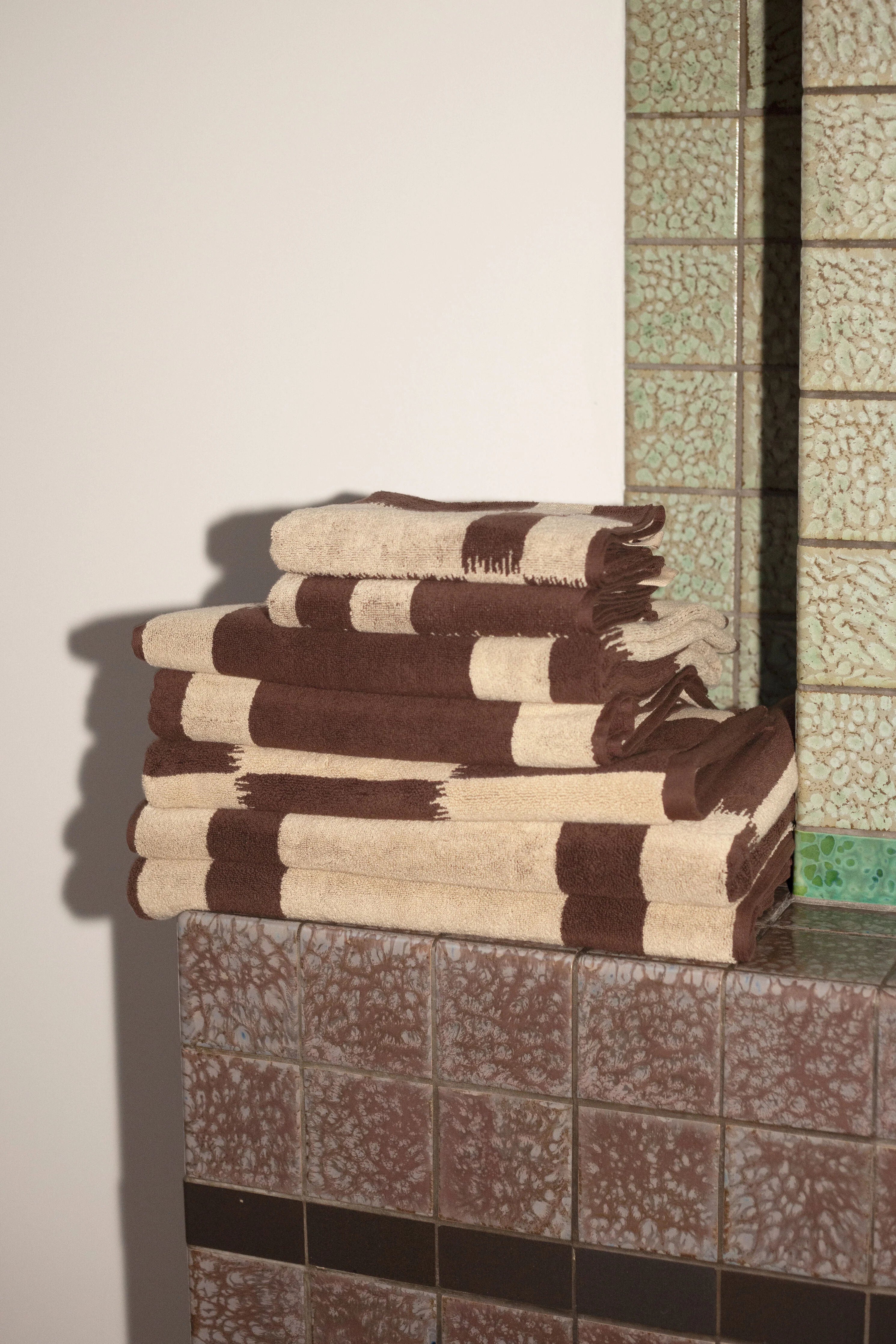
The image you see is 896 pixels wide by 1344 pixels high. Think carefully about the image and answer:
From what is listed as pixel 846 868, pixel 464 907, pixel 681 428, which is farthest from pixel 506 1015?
pixel 681 428

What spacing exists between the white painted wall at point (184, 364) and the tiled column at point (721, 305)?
0.03 meters

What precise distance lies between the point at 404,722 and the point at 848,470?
351 millimetres

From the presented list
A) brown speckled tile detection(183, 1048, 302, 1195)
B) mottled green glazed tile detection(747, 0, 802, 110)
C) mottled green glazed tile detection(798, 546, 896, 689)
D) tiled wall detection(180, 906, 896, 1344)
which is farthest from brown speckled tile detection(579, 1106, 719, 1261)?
mottled green glazed tile detection(747, 0, 802, 110)

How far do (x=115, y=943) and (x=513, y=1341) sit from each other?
801mm

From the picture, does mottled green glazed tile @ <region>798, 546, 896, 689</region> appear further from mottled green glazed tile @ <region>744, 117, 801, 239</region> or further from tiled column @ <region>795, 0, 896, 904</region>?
mottled green glazed tile @ <region>744, 117, 801, 239</region>

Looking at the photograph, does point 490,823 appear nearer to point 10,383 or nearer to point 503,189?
point 503,189

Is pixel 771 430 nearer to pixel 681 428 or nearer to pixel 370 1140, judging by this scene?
pixel 681 428

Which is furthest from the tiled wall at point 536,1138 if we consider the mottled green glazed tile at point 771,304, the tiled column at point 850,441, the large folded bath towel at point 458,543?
the mottled green glazed tile at point 771,304

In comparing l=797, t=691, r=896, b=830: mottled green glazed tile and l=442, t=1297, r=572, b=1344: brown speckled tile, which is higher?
l=797, t=691, r=896, b=830: mottled green glazed tile

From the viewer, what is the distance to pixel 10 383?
1.52 meters

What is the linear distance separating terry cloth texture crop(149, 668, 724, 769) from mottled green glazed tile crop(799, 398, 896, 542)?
0.50 feet

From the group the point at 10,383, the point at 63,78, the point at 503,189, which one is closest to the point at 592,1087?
the point at 503,189

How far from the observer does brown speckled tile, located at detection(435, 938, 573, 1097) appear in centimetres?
90

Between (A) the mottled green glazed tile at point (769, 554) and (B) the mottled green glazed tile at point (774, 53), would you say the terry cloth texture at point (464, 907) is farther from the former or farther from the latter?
(B) the mottled green glazed tile at point (774, 53)
